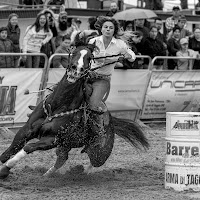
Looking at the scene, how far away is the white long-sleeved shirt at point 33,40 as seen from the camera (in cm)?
1297

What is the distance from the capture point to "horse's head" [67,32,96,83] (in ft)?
23.4

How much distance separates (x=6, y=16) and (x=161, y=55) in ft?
14.0

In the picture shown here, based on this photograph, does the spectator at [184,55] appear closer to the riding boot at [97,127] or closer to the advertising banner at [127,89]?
the advertising banner at [127,89]

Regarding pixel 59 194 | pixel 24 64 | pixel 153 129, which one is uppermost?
pixel 24 64

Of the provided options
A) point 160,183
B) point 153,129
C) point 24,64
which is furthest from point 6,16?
point 160,183

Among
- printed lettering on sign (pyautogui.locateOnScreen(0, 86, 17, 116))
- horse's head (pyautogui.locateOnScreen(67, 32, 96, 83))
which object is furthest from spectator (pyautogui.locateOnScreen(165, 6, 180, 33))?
horse's head (pyautogui.locateOnScreen(67, 32, 96, 83))

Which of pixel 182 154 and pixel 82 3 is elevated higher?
pixel 82 3

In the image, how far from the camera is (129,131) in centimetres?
918

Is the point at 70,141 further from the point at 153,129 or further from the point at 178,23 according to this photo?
the point at 178,23

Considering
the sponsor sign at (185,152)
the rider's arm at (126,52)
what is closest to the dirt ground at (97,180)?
the sponsor sign at (185,152)

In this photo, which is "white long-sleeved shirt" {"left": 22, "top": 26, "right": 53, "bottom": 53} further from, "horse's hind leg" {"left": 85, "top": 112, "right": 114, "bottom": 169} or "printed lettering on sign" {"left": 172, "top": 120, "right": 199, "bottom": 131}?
"printed lettering on sign" {"left": 172, "top": 120, "right": 199, "bottom": 131}

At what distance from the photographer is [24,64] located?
12578 mm

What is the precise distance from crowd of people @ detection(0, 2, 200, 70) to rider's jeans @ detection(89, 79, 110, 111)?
334 centimetres

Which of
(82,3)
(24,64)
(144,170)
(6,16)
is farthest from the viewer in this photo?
(82,3)
